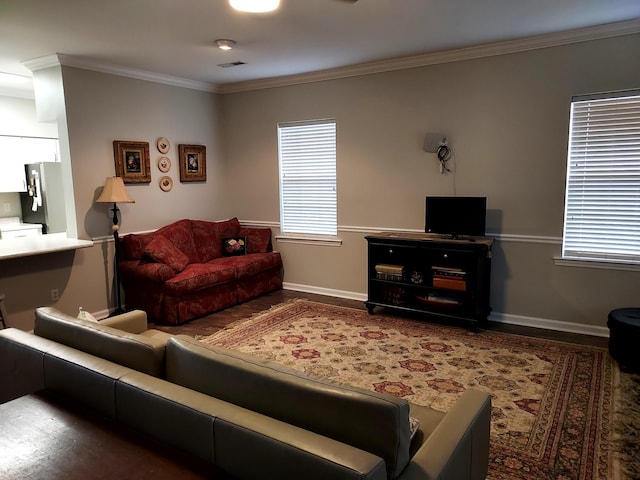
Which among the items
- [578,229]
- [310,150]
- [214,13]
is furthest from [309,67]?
[578,229]

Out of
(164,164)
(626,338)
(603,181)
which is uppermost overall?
(164,164)

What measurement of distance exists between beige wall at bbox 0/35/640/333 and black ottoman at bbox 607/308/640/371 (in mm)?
550

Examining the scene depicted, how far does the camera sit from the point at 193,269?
4.80m

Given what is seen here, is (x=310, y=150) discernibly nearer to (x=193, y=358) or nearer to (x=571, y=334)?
(x=571, y=334)

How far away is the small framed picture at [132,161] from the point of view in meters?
4.82

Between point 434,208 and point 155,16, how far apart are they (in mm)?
2944

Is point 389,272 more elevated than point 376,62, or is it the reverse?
point 376,62

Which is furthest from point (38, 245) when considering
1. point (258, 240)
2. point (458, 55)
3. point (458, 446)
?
point (458, 55)

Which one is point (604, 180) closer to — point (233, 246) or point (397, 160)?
point (397, 160)

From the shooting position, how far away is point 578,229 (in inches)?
160

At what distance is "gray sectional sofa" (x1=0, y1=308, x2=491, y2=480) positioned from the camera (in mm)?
1251

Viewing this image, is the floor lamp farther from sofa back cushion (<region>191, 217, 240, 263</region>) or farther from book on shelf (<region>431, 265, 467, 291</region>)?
book on shelf (<region>431, 265, 467, 291</region>)

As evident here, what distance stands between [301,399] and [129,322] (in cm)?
187

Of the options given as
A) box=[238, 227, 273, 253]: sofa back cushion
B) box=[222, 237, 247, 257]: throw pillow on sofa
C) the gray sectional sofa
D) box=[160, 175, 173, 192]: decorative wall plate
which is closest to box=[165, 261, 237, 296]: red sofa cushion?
box=[222, 237, 247, 257]: throw pillow on sofa
